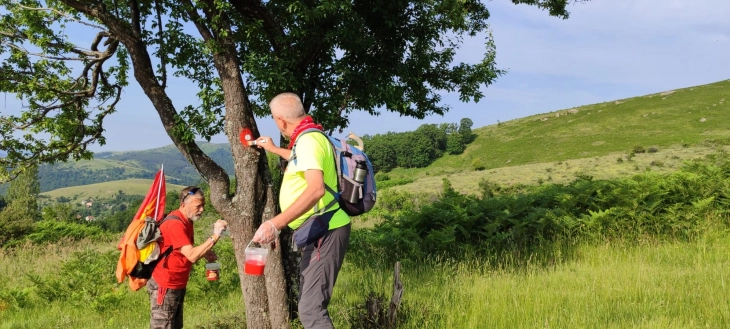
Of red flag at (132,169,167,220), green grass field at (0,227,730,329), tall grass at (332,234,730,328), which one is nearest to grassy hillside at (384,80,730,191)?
green grass field at (0,227,730,329)

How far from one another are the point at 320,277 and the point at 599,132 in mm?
91467

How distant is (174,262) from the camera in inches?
182

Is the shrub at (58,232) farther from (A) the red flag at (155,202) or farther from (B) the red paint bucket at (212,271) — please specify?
(B) the red paint bucket at (212,271)

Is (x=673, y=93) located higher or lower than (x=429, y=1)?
higher

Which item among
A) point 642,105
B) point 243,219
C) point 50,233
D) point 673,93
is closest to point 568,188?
point 243,219

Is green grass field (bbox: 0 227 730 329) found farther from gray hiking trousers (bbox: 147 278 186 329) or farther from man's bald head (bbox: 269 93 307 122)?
man's bald head (bbox: 269 93 307 122)

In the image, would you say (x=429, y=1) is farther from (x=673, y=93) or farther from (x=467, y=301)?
(x=673, y=93)

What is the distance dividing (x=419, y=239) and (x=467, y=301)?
4.38m

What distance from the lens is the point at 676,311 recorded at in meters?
5.62

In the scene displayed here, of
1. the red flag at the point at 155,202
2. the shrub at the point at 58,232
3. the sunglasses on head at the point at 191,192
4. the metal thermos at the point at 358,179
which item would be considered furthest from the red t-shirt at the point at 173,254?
the shrub at the point at 58,232

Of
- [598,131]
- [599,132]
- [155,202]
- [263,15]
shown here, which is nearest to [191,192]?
[155,202]

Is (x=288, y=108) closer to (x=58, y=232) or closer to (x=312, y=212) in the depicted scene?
(x=312, y=212)

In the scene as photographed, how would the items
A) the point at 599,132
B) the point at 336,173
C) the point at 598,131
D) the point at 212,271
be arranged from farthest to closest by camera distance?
1. the point at 598,131
2. the point at 599,132
3. the point at 212,271
4. the point at 336,173

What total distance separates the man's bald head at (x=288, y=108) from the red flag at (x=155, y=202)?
1.67 m
